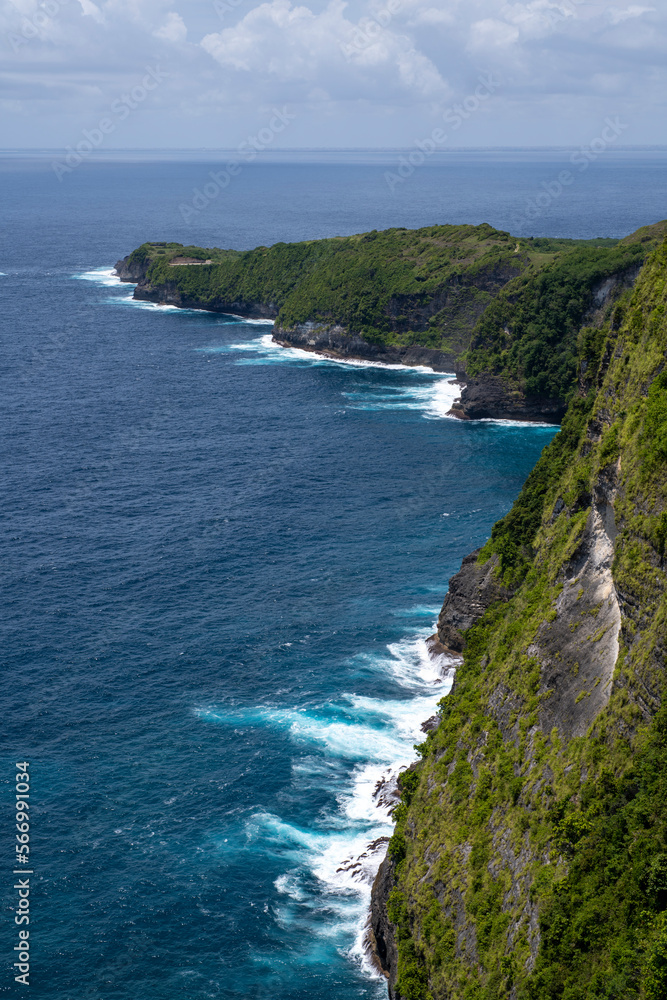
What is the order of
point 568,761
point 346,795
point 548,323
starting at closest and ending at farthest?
point 568,761 → point 346,795 → point 548,323

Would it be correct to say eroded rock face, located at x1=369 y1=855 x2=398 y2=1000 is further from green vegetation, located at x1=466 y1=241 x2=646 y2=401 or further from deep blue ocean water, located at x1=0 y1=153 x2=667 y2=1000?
green vegetation, located at x1=466 y1=241 x2=646 y2=401

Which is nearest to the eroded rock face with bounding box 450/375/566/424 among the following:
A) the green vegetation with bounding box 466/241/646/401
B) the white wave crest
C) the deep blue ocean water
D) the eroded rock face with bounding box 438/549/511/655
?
the green vegetation with bounding box 466/241/646/401

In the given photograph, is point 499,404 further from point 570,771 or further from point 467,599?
point 570,771

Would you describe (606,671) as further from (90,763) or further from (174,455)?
(174,455)

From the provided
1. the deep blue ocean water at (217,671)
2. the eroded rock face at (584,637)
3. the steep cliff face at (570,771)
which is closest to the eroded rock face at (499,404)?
the deep blue ocean water at (217,671)

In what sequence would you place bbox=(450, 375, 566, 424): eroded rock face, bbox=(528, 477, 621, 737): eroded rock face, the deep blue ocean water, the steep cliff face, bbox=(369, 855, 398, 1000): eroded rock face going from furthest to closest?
1. bbox=(450, 375, 566, 424): eroded rock face
2. the deep blue ocean water
3. bbox=(369, 855, 398, 1000): eroded rock face
4. bbox=(528, 477, 621, 737): eroded rock face
5. the steep cliff face

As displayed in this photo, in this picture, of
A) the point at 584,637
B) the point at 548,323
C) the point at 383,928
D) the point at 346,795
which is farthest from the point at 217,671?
the point at 548,323
